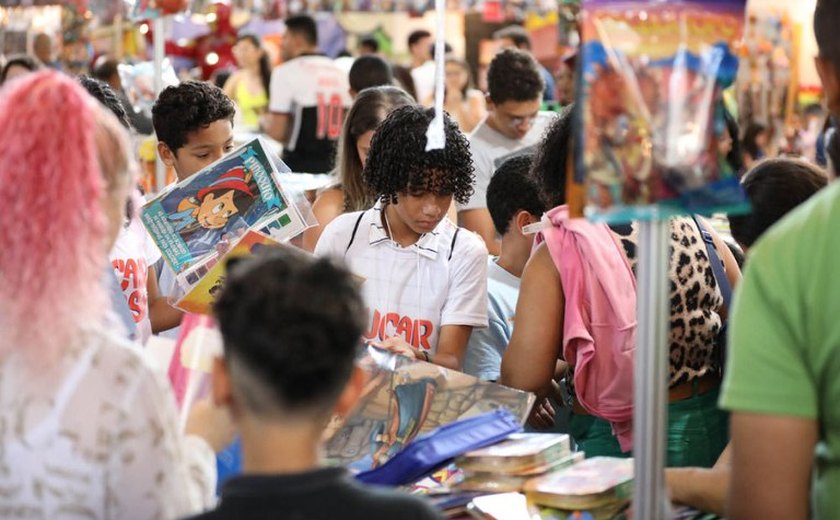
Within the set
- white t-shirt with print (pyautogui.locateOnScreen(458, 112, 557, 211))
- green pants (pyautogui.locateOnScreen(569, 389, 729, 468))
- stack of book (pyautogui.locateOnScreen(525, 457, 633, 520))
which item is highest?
white t-shirt with print (pyautogui.locateOnScreen(458, 112, 557, 211))

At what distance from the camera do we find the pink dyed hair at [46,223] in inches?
61.1

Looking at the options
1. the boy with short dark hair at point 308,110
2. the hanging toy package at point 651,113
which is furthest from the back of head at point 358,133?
the boy with short dark hair at point 308,110

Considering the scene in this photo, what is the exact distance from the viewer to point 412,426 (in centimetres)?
243

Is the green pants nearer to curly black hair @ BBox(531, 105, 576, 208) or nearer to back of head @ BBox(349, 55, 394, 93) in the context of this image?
curly black hair @ BBox(531, 105, 576, 208)

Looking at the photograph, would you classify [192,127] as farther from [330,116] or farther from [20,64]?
[20,64]

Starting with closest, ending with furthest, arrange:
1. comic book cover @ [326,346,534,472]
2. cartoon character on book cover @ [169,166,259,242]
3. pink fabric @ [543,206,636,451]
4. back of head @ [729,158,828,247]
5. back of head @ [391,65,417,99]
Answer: comic book cover @ [326,346,534,472] → back of head @ [729,158,828,247] → pink fabric @ [543,206,636,451] → cartoon character on book cover @ [169,166,259,242] → back of head @ [391,65,417,99]

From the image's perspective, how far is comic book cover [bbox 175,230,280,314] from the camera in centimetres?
280

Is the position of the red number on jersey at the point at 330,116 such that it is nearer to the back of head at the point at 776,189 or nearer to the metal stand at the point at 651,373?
the back of head at the point at 776,189

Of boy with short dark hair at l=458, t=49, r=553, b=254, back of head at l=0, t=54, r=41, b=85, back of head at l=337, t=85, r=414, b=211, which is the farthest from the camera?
back of head at l=0, t=54, r=41, b=85

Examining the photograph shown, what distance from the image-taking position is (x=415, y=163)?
2.96 meters

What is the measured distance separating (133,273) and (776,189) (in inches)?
63.8

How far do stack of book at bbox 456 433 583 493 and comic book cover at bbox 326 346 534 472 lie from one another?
20 cm

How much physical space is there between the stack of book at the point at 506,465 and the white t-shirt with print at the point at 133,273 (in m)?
1.07

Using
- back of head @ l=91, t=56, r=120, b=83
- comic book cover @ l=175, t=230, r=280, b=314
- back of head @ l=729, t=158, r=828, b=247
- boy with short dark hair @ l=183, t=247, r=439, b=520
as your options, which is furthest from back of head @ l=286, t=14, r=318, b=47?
boy with short dark hair @ l=183, t=247, r=439, b=520
